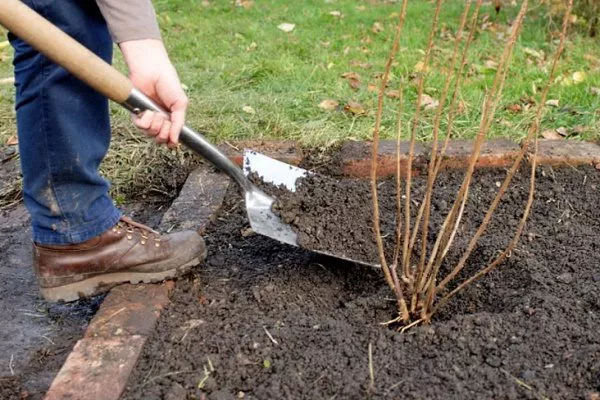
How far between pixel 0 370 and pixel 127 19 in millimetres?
1090

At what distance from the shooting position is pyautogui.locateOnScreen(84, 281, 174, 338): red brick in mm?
1882

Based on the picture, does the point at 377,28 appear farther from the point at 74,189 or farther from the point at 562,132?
the point at 74,189

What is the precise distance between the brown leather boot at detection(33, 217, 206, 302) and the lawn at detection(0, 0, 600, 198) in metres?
1.06

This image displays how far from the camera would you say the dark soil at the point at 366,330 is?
167 centimetres

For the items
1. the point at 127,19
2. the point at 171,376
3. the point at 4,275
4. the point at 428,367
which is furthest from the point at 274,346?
the point at 4,275

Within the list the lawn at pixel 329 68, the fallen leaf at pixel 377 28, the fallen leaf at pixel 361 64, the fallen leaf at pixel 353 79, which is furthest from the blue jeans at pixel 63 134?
the fallen leaf at pixel 377 28

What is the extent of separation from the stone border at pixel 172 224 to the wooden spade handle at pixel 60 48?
612 millimetres

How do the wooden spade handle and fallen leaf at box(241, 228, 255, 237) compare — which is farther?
fallen leaf at box(241, 228, 255, 237)

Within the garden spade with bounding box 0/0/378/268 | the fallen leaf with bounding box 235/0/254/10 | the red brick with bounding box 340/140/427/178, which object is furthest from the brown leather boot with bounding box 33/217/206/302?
the fallen leaf with bounding box 235/0/254/10

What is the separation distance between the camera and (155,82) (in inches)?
72.5

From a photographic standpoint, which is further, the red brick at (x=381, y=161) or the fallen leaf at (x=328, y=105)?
the fallen leaf at (x=328, y=105)

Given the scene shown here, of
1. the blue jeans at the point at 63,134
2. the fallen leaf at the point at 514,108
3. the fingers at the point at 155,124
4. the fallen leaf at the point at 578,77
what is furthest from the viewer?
the fallen leaf at the point at 578,77

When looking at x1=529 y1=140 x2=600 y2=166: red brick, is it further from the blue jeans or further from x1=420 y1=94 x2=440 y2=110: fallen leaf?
the blue jeans

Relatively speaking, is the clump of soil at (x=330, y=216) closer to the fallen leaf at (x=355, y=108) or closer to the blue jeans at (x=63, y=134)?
the blue jeans at (x=63, y=134)
